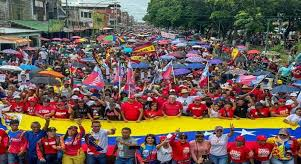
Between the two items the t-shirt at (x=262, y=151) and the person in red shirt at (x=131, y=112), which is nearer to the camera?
the t-shirt at (x=262, y=151)

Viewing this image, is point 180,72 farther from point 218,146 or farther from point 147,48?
point 218,146

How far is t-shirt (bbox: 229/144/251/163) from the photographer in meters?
10.1

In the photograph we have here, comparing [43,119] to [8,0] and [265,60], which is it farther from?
[8,0]

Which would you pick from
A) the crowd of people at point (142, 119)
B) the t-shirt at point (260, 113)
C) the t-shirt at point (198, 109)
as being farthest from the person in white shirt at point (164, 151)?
the t-shirt at point (260, 113)

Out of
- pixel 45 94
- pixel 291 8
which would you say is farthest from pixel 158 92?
pixel 291 8

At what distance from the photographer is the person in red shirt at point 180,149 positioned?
10.1 m

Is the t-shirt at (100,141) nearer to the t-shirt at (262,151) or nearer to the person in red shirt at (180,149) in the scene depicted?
the person in red shirt at (180,149)

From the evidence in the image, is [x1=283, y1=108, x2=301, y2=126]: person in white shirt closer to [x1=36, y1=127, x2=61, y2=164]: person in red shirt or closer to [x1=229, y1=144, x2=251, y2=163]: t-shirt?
[x1=229, y1=144, x2=251, y2=163]: t-shirt

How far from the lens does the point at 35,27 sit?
53.3m

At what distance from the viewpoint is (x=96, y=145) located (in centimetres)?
1031

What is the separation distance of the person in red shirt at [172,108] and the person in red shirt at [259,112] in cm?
181

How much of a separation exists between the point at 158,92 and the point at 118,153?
229 inches

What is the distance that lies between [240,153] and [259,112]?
2.54 m

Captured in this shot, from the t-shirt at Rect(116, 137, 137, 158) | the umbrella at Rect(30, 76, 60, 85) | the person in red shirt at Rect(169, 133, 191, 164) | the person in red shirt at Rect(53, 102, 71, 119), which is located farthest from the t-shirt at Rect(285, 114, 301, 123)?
the umbrella at Rect(30, 76, 60, 85)
